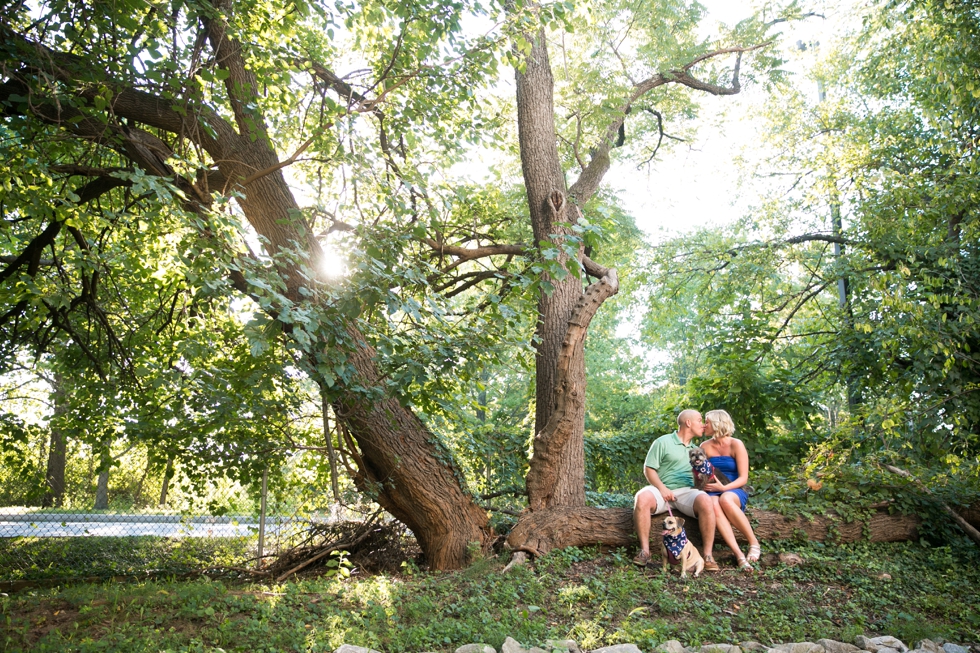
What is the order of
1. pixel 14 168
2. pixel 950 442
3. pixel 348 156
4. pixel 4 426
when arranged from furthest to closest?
pixel 950 442 → pixel 4 426 → pixel 348 156 → pixel 14 168

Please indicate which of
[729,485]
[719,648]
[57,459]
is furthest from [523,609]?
[57,459]

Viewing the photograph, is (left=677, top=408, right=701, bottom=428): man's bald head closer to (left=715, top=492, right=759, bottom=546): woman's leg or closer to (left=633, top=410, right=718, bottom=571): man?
(left=633, top=410, right=718, bottom=571): man

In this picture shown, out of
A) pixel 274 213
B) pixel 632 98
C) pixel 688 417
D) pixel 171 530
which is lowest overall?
pixel 171 530

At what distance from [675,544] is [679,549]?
6 centimetres

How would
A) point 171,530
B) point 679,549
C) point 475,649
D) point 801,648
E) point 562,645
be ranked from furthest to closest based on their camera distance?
point 171,530 → point 679,549 → point 801,648 → point 562,645 → point 475,649

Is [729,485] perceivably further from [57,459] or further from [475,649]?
[57,459]

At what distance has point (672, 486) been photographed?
6.75m

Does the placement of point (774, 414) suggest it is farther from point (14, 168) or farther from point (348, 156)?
point (14, 168)

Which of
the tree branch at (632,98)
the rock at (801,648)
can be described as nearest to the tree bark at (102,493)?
the tree branch at (632,98)

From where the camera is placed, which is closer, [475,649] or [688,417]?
[475,649]

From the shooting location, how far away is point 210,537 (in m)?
9.70

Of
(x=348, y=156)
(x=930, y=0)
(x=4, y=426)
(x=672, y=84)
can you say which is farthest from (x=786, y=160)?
(x=4, y=426)

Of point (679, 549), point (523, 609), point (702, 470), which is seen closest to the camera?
point (523, 609)

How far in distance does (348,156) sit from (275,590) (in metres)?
3.41
